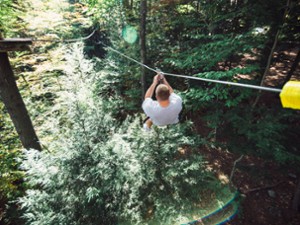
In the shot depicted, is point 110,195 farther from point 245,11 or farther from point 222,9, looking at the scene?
point 222,9

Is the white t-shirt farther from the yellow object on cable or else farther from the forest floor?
the forest floor

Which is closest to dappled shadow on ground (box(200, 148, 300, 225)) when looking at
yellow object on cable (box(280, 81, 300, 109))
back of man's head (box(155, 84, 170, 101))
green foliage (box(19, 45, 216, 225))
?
green foliage (box(19, 45, 216, 225))

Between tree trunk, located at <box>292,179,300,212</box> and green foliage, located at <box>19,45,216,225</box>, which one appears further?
tree trunk, located at <box>292,179,300,212</box>

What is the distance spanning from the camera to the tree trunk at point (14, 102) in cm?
384

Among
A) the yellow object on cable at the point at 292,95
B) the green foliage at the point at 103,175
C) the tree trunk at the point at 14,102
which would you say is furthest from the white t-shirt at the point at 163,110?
the tree trunk at the point at 14,102

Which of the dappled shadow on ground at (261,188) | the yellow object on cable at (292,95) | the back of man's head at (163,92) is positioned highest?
the yellow object on cable at (292,95)

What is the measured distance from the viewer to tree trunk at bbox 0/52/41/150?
384 centimetres

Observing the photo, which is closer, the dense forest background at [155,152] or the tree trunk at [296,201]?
the dense forest background at [155,152]

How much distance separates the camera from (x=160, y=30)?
748 cm

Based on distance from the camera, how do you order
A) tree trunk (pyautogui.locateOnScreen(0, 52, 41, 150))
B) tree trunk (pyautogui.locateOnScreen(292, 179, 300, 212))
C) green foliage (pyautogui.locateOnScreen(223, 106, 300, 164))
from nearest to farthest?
tree trunk (pyautogui.locateOnScreen(0, 52, 41, 150)) → green foliage (pyautogui.locateOnScreen(223, 106, 300, 164)) → tree trunk (pyautogui.locateOnScreen(292, 179, 300, 212))

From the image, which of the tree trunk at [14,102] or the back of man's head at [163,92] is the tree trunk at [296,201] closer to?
the back of man's head at [163,92]

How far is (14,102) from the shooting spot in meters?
4.08

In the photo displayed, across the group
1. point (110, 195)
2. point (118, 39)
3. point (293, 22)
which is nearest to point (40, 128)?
point (110, 195)

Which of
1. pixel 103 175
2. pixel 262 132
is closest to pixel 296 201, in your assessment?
pixel 262 132
